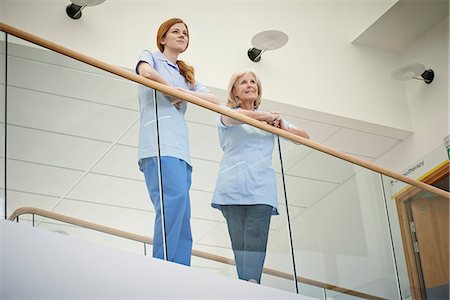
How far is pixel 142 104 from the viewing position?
10.9 feet

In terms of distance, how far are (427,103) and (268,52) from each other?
1.66 metres

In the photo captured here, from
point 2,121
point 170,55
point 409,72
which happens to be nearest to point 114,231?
point 2,121

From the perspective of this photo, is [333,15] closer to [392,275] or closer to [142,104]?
[392,275]

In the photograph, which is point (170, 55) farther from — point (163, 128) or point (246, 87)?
point (163, 128)

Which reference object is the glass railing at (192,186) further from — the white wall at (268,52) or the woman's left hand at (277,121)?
the white wall at (268,52)

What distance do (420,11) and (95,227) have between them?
179 inches

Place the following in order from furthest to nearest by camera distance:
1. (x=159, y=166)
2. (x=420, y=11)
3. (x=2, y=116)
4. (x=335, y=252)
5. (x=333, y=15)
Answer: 1. (x=333, y=15)
2. (x=420, y=11)
3. (x=335, y=252)
4. (x=159, y=166)
5. (x=2, y=116)

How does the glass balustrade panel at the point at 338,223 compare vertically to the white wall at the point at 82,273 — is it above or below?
above

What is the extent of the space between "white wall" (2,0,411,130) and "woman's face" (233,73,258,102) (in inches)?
75.3

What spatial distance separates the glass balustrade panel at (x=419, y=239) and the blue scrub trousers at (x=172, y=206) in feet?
4.76

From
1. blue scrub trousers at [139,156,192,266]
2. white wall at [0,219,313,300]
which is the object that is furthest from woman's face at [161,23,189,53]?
white wall at [0,219,313,300]

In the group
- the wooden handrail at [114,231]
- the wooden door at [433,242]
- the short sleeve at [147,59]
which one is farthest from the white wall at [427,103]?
the short sleeve at [147,59]

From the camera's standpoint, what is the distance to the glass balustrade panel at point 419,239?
4.04 meters

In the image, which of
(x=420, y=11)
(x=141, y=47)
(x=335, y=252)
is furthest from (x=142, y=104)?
(x=420, y=11)
